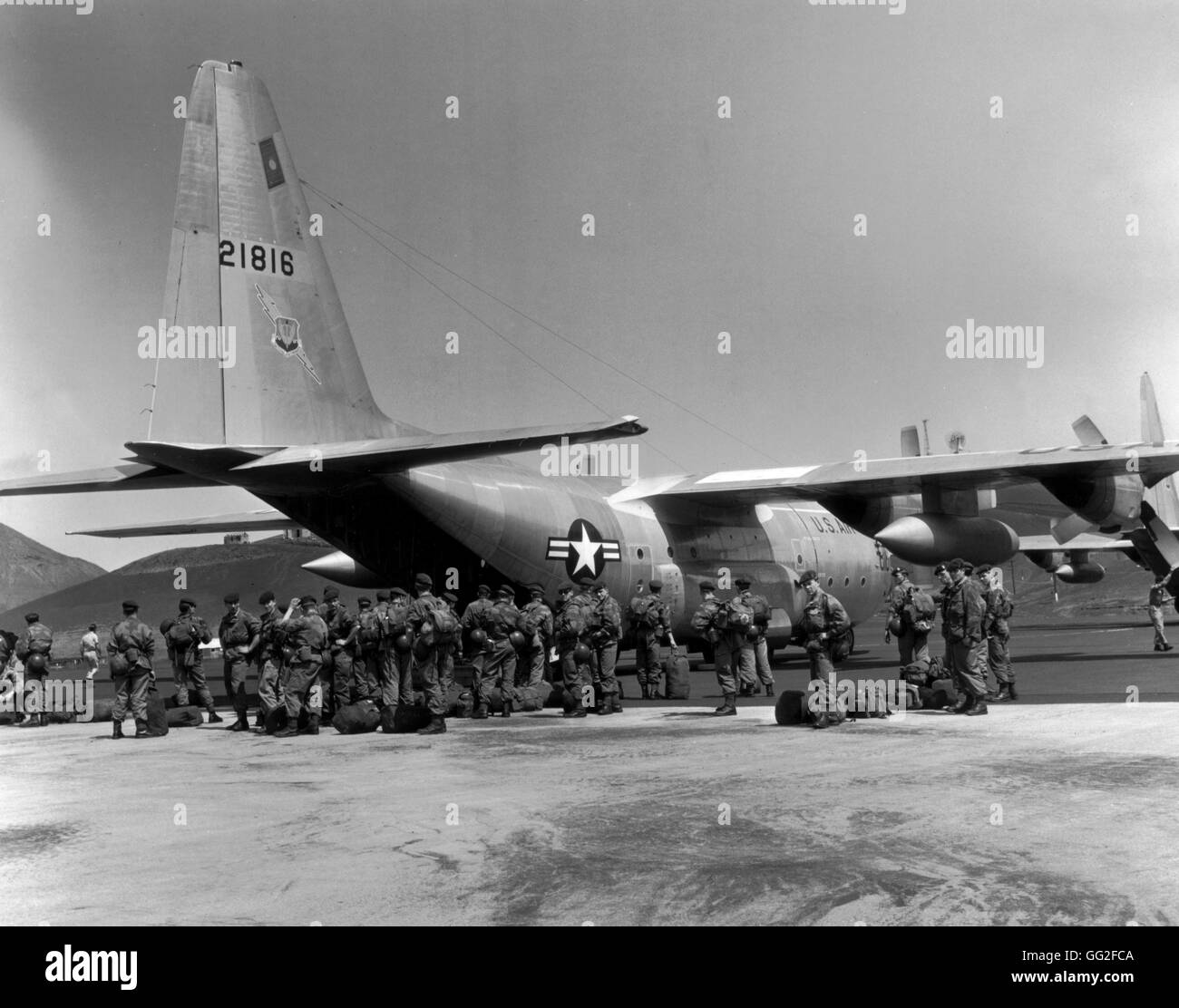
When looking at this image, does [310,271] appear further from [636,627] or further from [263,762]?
[263,762]

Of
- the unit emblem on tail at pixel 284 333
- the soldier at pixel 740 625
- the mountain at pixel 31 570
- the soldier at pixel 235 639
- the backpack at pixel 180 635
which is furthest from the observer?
the mountain at pixel 31 570

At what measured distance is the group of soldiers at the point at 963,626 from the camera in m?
11.5

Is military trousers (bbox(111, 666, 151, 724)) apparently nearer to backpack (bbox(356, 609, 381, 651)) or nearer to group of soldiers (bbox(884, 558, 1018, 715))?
backpack (bbox(356, 609, 381, 651))

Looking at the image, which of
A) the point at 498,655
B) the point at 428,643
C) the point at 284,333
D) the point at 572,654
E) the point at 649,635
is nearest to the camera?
the point at 428,643

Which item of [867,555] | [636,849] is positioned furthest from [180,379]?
[867,555]

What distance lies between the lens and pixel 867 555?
23422 mm

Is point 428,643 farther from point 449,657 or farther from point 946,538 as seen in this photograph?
point 946,538

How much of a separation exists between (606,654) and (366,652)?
111 inches

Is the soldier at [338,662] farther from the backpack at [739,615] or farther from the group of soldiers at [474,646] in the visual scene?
the backpack at [739,615]

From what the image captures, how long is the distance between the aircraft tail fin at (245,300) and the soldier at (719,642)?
5516mm

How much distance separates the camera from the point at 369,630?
40.9ft

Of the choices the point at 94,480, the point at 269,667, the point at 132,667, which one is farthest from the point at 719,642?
the point at 94,480

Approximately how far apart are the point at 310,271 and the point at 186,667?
214 inches

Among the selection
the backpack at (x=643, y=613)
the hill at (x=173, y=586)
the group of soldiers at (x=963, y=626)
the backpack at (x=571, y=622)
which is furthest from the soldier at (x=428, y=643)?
the hill at (x=173, y=586)
